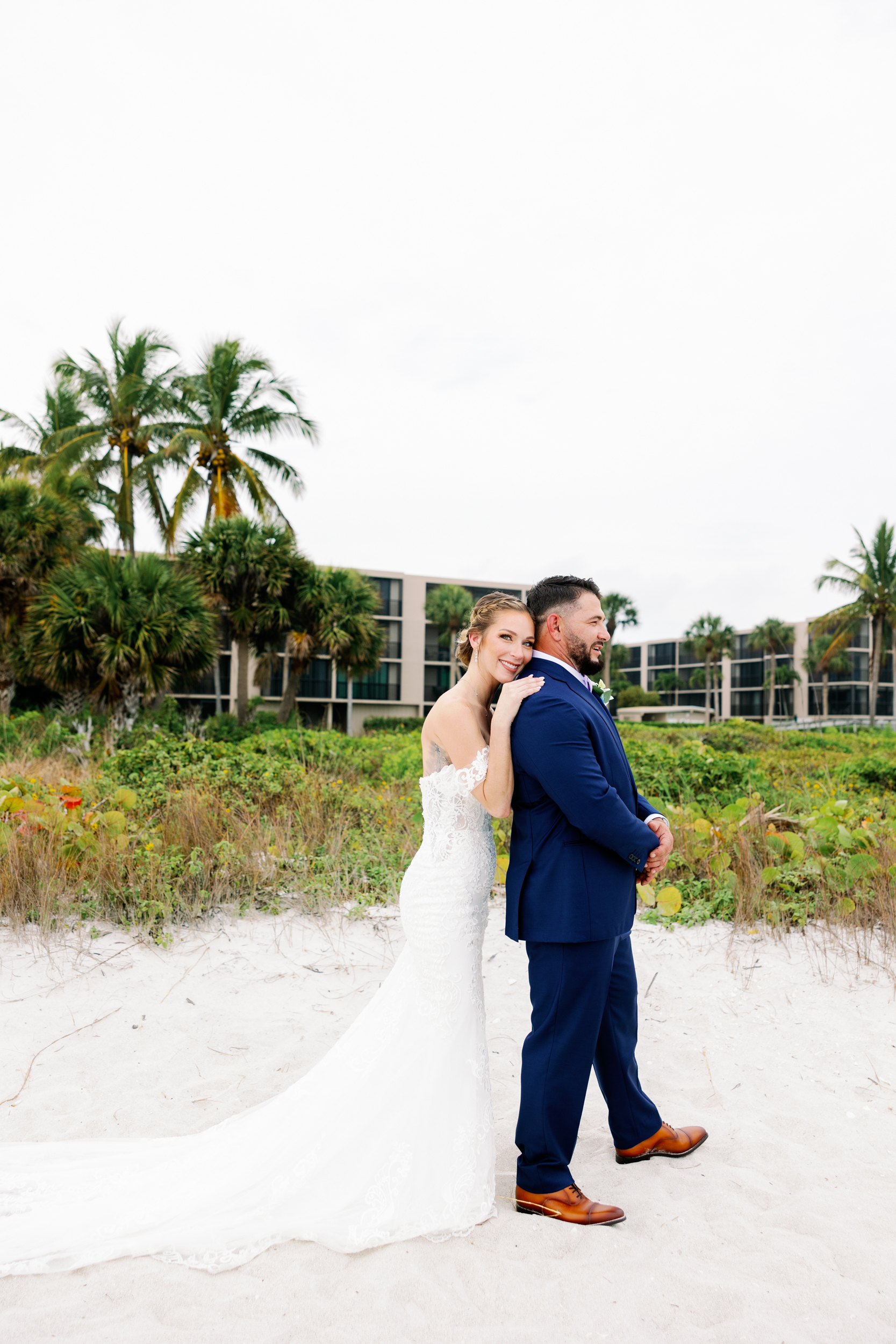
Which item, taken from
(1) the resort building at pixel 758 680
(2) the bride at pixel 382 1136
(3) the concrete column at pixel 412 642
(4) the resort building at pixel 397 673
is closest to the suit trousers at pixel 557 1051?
(2) the bride at pixel 382 1136

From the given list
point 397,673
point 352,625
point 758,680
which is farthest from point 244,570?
point 758,680

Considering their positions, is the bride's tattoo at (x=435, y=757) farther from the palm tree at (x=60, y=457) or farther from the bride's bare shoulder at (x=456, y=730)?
the palm tree at (x=60, y=457)

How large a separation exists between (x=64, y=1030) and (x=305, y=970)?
1.28 m

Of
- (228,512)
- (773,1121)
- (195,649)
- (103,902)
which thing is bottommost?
(773,1121)

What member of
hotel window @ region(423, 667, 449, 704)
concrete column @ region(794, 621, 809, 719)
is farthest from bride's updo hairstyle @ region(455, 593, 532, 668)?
concrete column @ region(794, 621, 809, 719)

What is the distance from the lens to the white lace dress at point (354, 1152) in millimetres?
2461

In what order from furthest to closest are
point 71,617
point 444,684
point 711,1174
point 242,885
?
1. point 444,684
2. point 71,617
3. point 242,885
4. point 711,1174

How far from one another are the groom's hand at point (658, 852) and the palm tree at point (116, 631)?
15.2m

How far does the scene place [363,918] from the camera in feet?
17.5

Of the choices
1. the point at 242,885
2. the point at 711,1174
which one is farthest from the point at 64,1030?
the point at 711,1174

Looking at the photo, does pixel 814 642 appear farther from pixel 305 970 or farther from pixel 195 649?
pixel 305 970

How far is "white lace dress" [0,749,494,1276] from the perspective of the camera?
8.07ft

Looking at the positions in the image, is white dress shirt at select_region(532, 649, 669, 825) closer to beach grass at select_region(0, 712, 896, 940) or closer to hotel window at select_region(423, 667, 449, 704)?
beach grass at select_region(0, 712, 896, 940)

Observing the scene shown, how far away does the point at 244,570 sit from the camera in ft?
76.9
